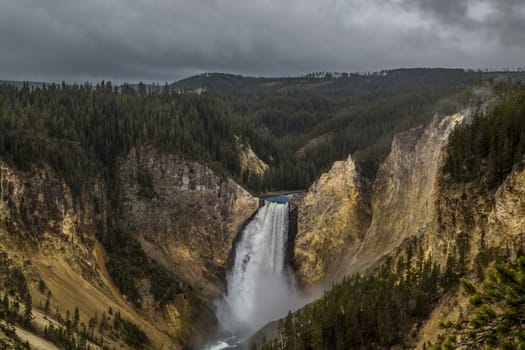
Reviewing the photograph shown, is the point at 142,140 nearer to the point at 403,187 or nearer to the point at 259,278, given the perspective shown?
the point at 259,278

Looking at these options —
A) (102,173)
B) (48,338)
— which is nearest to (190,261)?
(102,173)

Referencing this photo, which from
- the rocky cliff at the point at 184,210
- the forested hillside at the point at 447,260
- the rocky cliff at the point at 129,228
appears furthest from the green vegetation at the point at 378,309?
the rocky cliff at the point at 184,210

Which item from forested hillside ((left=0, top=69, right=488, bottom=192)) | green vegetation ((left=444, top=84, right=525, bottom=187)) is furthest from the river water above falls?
green vegetation ((left=444, top=84, right=525, bottom=187))

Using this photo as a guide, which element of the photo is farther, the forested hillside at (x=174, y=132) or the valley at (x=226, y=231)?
the forested hillside at (x=174, y=132)

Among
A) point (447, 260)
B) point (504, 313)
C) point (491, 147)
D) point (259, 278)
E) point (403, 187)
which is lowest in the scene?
point (259, 278)

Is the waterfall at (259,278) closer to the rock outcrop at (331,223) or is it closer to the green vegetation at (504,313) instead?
the rock outcrop at (331,223)

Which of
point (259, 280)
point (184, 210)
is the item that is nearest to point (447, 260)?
point (259, 280)
